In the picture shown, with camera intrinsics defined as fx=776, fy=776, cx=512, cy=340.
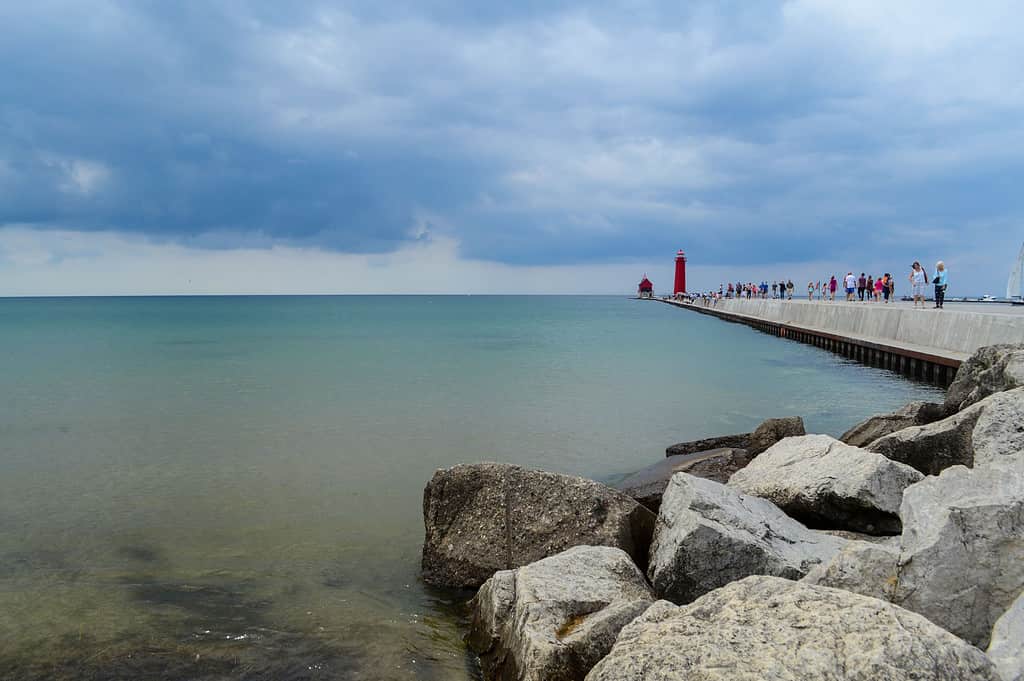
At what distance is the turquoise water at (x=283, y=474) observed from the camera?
5.18m

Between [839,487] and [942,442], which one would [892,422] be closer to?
[942,442]

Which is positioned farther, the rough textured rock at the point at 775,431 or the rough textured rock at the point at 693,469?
the rough textured rock at the point at 775,431

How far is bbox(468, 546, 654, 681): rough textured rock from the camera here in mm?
3660

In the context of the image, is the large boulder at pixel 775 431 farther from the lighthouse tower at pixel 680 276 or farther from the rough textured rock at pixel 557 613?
the lighthouse tower at pixel 680 276

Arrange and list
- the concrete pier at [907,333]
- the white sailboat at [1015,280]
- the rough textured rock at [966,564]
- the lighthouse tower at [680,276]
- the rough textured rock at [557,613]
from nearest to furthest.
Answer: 1. the rough textured rock at [966,564]
2. the rough textured rock at [557,613]
3. the concrete pier at [907,333]
4. the white sailboat at [1015,280]
5. the lighthouse tower at [680,276]

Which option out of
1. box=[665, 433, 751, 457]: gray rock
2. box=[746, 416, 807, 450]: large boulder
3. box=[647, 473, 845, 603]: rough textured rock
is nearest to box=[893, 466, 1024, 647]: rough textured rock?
box=[647, 473, 845, 603]: rough textured rock

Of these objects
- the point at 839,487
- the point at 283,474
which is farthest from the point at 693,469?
the point at 283,474

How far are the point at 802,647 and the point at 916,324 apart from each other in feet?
73.3

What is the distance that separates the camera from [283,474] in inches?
408

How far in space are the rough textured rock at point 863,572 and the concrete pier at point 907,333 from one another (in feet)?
46.8

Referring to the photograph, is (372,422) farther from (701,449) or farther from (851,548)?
(851,548)

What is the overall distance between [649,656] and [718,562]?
1.91 meters

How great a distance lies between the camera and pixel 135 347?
36125 millimetres

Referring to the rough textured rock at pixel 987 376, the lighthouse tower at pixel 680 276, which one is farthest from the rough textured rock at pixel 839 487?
the lighthouse tower at pixel 680 276
